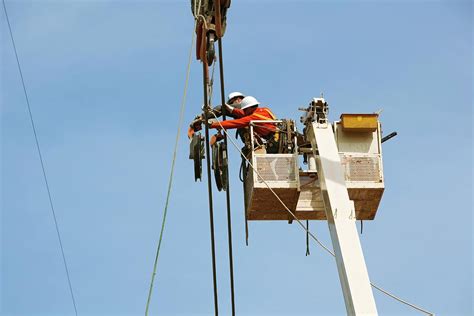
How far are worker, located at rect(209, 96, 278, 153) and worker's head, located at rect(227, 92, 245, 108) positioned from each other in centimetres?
12

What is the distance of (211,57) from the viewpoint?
59.4 feet

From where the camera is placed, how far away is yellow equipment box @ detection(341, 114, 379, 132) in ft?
62.3

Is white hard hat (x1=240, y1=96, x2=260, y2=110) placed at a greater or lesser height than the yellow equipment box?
greater

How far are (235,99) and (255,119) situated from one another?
62 cm

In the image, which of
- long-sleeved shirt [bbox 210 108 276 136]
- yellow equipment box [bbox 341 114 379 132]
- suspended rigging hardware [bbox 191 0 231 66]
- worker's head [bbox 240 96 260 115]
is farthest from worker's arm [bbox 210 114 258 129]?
yellow equipment box [bbox 341 114 379 132]

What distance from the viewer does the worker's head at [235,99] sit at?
19.7 metres

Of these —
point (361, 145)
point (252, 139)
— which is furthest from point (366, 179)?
point (252, 139)

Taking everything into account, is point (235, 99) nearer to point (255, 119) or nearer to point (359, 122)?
point (255, 119)

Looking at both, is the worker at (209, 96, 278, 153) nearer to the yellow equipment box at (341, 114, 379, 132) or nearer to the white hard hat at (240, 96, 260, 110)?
the white hard hat at (240, 96, 260, 110)

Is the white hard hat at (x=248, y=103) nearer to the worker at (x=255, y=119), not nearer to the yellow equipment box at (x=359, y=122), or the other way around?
the worker at (x=255, y=119)

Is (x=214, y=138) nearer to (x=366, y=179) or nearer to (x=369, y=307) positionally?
(x=366, y=179)

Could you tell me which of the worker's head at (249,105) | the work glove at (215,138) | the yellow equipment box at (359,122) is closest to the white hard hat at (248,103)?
the worker's head at (249,105)

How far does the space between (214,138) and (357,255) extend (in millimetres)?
3893

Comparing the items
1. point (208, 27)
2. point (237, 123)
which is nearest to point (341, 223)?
point (237, 123)
